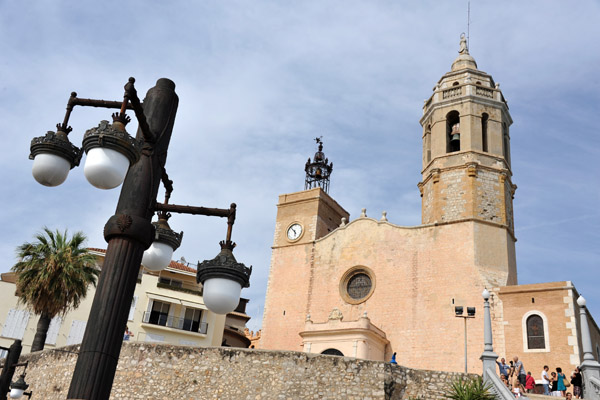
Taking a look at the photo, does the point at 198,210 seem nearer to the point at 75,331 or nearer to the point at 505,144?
the point at 75,331

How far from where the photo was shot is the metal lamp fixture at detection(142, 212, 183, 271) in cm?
507

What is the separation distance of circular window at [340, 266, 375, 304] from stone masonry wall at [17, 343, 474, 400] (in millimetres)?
11077

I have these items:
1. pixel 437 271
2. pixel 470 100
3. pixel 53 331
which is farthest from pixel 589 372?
pixel 53 331

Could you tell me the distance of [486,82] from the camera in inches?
1310

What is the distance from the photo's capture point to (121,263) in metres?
3.84

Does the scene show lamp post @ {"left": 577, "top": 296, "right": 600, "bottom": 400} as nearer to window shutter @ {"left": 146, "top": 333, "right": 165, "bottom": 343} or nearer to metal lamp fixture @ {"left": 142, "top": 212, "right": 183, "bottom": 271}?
metal lamp fixture @ {"left": 142, "top": 212, "right": 183, "bottom": 271}

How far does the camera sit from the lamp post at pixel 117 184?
358 cm

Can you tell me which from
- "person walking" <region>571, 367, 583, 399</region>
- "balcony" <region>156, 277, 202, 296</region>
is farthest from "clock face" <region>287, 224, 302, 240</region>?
"person walking" <region>571, 367, 583, 399</region>

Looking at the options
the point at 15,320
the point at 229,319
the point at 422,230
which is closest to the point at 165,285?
Answer: the point at 15,320

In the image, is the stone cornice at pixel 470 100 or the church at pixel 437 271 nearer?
the church at pixel 437 271

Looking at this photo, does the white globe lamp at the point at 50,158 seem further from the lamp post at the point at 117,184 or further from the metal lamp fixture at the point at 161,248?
the metal lamp fixture at the point at 161,248

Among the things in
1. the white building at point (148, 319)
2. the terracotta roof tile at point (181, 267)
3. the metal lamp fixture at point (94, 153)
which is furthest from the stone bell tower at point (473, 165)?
the metal lamp fixture at point (94, 153)

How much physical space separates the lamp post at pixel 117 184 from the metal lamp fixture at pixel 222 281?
0.01 m

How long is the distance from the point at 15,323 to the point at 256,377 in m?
18.7
